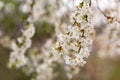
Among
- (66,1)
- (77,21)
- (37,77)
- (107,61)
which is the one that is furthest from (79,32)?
(107,61)

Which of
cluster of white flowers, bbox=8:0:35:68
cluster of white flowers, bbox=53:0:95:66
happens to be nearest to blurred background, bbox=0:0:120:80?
cluster of white flowers, bbox=8:0:35:68

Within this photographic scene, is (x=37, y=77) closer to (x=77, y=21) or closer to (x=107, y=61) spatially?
(x=77, y=21)

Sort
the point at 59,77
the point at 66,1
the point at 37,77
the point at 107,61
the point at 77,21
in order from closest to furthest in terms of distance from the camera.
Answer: the point at 77,21
the point at 66,1
the point at 37,77
the point at 59,77
the point at 107,61

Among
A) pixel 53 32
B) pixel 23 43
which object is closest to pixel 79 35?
pixel 23 43

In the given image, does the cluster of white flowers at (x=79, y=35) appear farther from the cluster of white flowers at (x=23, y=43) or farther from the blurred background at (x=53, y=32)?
the cluster of white flowers at (x=23, y=43)

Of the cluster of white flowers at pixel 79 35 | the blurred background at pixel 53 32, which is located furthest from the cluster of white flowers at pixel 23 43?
the cluster of white flowers at pixel 79 35
